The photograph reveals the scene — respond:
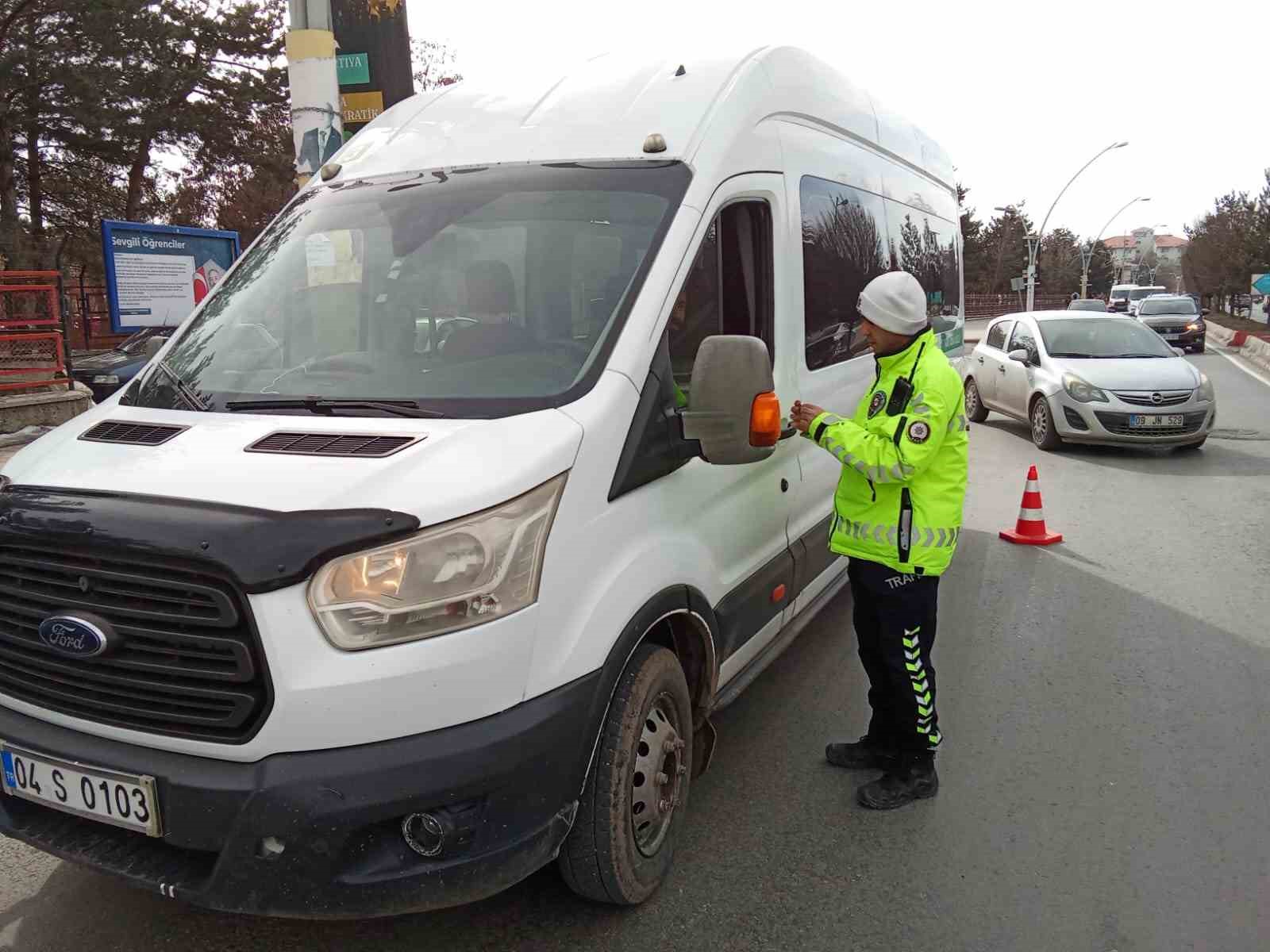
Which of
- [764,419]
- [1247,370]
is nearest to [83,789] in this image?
[764,419]

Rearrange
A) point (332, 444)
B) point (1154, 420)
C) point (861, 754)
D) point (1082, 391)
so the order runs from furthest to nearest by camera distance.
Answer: point (1082, 391)
point (1154, 420)
point (861, 754)
point (332, 444)

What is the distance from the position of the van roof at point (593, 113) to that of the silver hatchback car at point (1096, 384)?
780 cm

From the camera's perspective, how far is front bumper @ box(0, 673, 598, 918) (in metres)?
2.25

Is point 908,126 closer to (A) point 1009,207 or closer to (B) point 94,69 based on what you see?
(B) point 94,69

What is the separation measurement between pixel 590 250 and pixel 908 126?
173 inches

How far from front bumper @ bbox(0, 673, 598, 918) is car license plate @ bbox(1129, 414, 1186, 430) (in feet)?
31.7

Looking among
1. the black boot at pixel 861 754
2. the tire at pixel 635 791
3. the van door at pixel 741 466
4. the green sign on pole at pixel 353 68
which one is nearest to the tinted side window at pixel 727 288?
the van door at pixel 741 466

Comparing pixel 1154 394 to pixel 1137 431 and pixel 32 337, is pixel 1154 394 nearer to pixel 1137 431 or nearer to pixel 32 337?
pixel 1137 431

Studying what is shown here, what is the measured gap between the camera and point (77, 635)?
7.90ft

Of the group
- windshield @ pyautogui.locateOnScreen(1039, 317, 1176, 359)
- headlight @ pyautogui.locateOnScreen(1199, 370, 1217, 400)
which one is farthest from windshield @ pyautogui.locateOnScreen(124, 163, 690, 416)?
windshield @ pyautogui.locateOnScreen(1039, 317, 1176, 359)

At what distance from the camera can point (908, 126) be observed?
22.0 ft

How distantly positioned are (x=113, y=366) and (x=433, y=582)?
46.0 feet

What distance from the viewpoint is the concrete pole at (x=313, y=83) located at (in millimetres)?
6543

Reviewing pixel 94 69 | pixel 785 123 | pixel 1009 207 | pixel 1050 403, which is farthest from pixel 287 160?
pixel 1009 207
